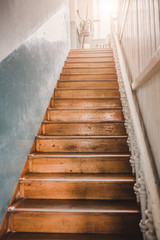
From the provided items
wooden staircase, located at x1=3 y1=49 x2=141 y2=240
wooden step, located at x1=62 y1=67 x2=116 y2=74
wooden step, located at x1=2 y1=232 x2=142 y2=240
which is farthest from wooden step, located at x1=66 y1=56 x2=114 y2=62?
wooden step, located at x1=2 y1=232 x2=142 y2=240

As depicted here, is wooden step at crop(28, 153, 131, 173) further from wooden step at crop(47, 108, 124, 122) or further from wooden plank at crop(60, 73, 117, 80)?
wooden plank at crop(60, 73, 117, 80)

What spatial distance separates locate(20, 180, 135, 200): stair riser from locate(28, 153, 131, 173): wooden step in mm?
203

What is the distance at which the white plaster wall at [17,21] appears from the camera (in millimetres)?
1365

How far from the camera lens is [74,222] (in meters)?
1.41

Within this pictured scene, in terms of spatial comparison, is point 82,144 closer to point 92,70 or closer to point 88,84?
point 88,84

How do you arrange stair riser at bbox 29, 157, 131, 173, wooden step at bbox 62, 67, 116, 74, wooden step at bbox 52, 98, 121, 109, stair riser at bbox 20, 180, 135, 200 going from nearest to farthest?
stair riser at bbox 20, 180, 135, 200
stair riser at bbox 29, 157, 131, 173
wooden step at bbox 52, 98, 121, 109
wooden step at bbox 62, 67, 116, 74

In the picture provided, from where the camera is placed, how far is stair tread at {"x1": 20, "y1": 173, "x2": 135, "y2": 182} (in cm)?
163

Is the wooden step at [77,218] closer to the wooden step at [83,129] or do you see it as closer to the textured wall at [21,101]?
the textured wall at [21,101]

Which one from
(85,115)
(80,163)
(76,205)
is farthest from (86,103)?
(76,205)

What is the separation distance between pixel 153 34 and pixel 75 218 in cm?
149

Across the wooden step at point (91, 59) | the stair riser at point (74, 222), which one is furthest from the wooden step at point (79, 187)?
the wooden step at point (91, 59)

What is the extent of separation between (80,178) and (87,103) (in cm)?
125

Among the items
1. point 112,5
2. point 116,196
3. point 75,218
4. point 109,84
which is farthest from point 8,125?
point 112,5

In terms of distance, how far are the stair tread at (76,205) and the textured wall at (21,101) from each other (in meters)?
0.16
